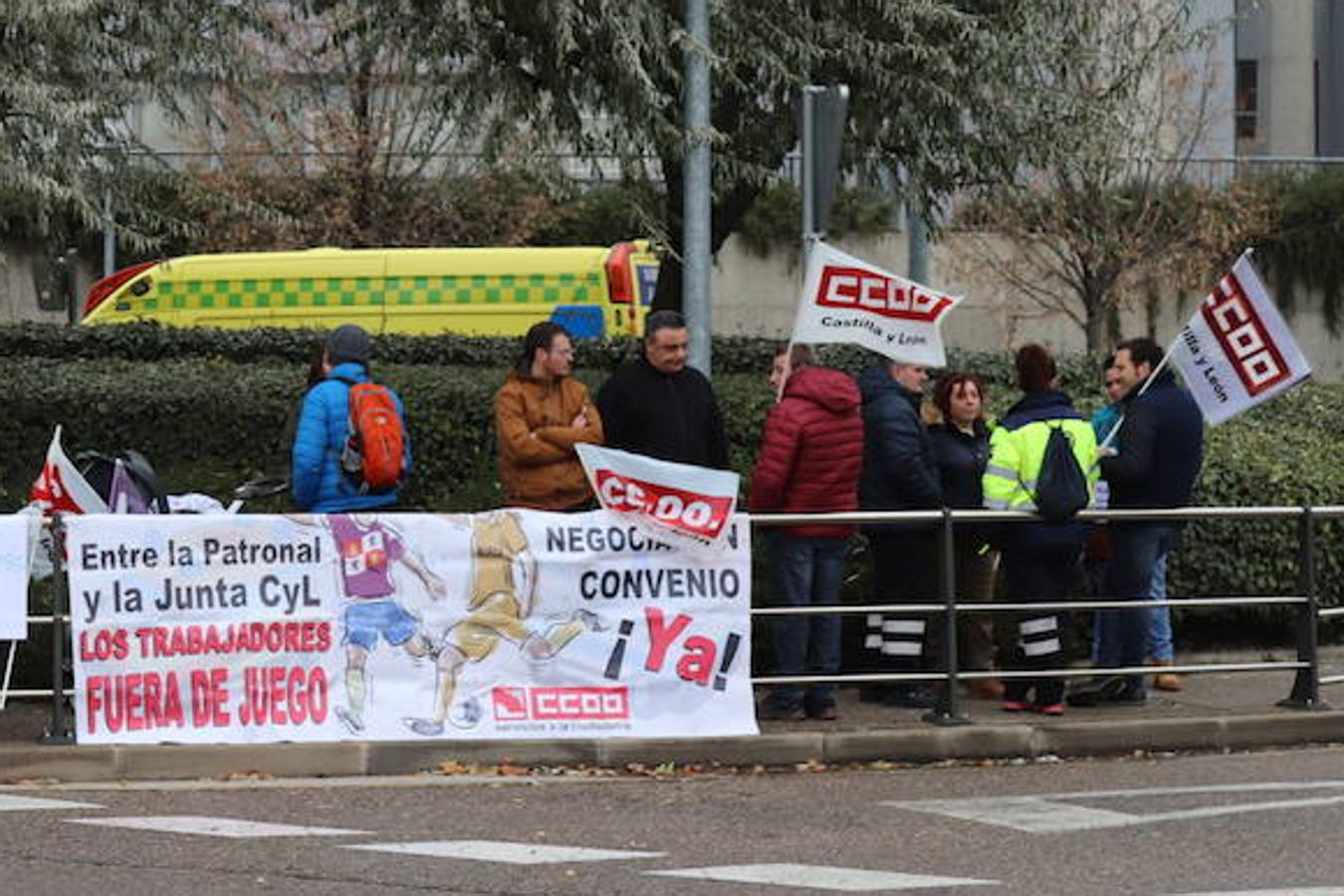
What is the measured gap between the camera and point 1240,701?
42.1 ft

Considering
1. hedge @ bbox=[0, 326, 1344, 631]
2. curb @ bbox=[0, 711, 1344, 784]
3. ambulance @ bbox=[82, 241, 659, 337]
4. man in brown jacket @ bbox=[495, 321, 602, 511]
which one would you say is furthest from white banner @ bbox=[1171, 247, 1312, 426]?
ambulance @ bbox=[82, 241, 659, 337]

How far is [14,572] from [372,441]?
167 cm

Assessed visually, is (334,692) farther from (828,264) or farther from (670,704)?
(828,264)

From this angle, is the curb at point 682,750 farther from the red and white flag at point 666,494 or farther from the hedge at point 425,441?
the hedge at point 425,441

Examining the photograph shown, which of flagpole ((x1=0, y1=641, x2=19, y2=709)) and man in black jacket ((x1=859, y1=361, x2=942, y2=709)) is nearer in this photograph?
flagpole ((x1=0, y1=641, x2=19, y2=709))

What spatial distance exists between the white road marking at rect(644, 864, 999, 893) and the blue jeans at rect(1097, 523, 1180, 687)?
4.38 meters

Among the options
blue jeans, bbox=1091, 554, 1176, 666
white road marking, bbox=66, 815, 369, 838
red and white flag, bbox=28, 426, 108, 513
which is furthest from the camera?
blue jeans, bbox=1091, 554, 1176, 666

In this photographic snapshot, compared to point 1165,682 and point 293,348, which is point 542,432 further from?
point 293,348

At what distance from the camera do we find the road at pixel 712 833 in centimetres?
830

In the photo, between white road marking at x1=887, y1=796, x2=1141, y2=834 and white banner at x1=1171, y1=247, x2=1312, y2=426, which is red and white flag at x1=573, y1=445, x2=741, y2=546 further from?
white banner at x1=1171, y1=247, x2=1312, y2=426

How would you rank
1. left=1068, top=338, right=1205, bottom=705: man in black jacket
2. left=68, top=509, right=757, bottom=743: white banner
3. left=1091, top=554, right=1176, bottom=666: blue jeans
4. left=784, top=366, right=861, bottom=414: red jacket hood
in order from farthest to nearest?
1. left=1091, top=554, right=1176, bottom=666: blue jeans
2. left=1068, top=338, right=1205, bottom=705: man in black jacket
3. left=784, top=366, right=861, bottom=414: red jacket hood
4. left=68, top=509, right=757, bottom=743: white banner

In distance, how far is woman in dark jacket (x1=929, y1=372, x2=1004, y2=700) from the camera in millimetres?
12797

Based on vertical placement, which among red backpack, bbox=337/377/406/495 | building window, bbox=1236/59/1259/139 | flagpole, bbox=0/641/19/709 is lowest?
flagpole, bbox=0/641/19/709

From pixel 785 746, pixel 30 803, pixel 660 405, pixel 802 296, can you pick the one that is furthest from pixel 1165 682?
pixel 30 803
